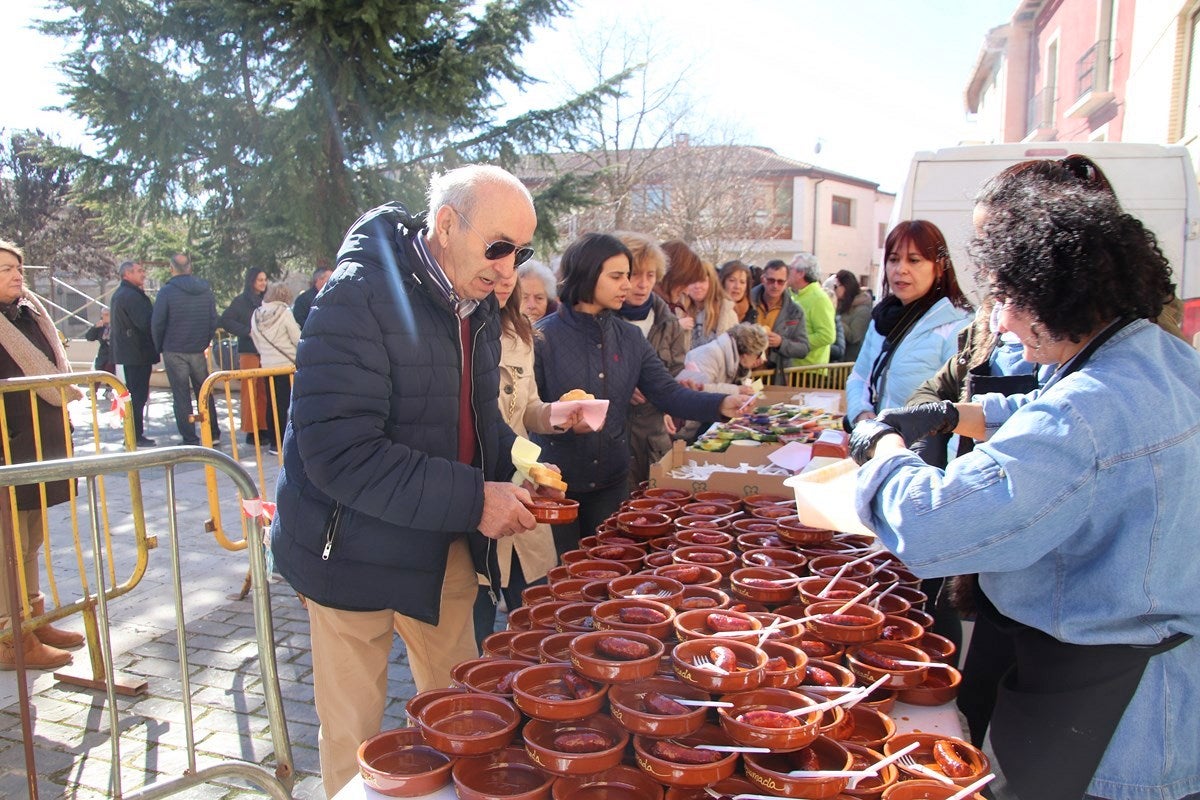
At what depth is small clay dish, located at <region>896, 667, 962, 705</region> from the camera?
1780 mm

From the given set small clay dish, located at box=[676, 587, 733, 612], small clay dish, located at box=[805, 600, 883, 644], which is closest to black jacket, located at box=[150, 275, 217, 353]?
small clay dish, located at box=[676, 587, 733, 612]

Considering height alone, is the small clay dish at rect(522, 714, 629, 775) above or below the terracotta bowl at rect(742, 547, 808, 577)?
below

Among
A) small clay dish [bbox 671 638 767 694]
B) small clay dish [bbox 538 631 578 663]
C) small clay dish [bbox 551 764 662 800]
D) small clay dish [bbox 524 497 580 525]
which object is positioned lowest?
small clay dish [bbox 551 764 662 800]

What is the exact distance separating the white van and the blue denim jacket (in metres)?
3.80

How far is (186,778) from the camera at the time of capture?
198 cm

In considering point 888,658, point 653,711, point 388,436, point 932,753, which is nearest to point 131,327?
point 388,436

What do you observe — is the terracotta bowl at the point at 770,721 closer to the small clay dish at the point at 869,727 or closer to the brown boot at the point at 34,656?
the small clay dish at the point at 869,727

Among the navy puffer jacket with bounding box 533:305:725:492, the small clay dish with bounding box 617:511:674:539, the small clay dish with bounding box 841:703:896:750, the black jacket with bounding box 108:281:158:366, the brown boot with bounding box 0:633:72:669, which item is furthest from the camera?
the black jacket with bounding box 108:281:158:366

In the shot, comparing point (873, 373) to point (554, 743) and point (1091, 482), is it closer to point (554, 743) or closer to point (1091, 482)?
point (1091, 482)

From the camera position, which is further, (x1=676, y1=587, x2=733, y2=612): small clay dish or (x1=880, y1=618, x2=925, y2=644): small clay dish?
(x1=676, y1=587, x2=733, y2=612): small clay dish

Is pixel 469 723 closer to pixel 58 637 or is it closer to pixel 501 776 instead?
pixel 501 776

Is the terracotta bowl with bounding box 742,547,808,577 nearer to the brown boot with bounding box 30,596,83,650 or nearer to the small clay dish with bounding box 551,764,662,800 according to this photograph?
the small clay dish with bounding box 551,764,662,800

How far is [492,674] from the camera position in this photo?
178 centimetres

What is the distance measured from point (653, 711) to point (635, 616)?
0.42 m
